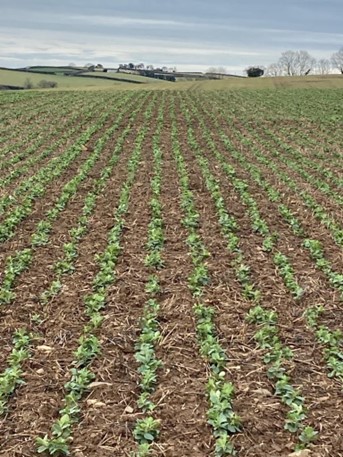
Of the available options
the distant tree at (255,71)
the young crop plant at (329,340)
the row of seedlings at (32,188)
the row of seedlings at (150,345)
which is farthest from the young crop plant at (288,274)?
the distant tree at (255,71)

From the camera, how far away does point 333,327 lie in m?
5.32

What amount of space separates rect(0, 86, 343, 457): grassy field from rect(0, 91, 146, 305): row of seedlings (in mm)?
37

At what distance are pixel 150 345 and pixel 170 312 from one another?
739 millimetres

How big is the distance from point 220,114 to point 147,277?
69.3 ft

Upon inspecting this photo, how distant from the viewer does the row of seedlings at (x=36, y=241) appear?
6062mm

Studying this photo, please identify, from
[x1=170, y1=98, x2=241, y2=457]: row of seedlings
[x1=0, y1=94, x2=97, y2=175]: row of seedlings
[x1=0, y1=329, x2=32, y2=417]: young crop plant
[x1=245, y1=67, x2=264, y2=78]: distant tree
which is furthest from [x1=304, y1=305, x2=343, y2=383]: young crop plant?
[x1=245, y1=67, x2=264, y2=78]: distant tree

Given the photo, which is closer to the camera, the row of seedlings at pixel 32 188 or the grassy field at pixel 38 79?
the row of seedlings at pixel 32 188

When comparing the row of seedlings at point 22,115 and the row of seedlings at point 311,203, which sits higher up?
the row of seedlings at point 311,203

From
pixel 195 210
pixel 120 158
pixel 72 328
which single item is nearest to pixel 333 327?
pixel 72 328

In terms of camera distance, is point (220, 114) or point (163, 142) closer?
point (163, 142)

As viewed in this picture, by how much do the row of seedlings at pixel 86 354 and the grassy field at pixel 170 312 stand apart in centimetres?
2

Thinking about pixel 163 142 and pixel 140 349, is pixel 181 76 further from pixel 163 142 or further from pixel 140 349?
pixel 140 349

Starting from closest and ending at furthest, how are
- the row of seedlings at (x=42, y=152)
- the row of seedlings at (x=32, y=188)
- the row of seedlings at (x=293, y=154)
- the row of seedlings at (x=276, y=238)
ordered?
1. the row of seedlings at (x=276, y=238)
2. the row of seedlings at (x=32, y=188)
3. the row of seedlings at (x=42, y=152)
4. the row of seedlings at (x=293, y=154)

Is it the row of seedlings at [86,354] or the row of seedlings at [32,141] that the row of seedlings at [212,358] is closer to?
the row of seedlings at [86,354]
